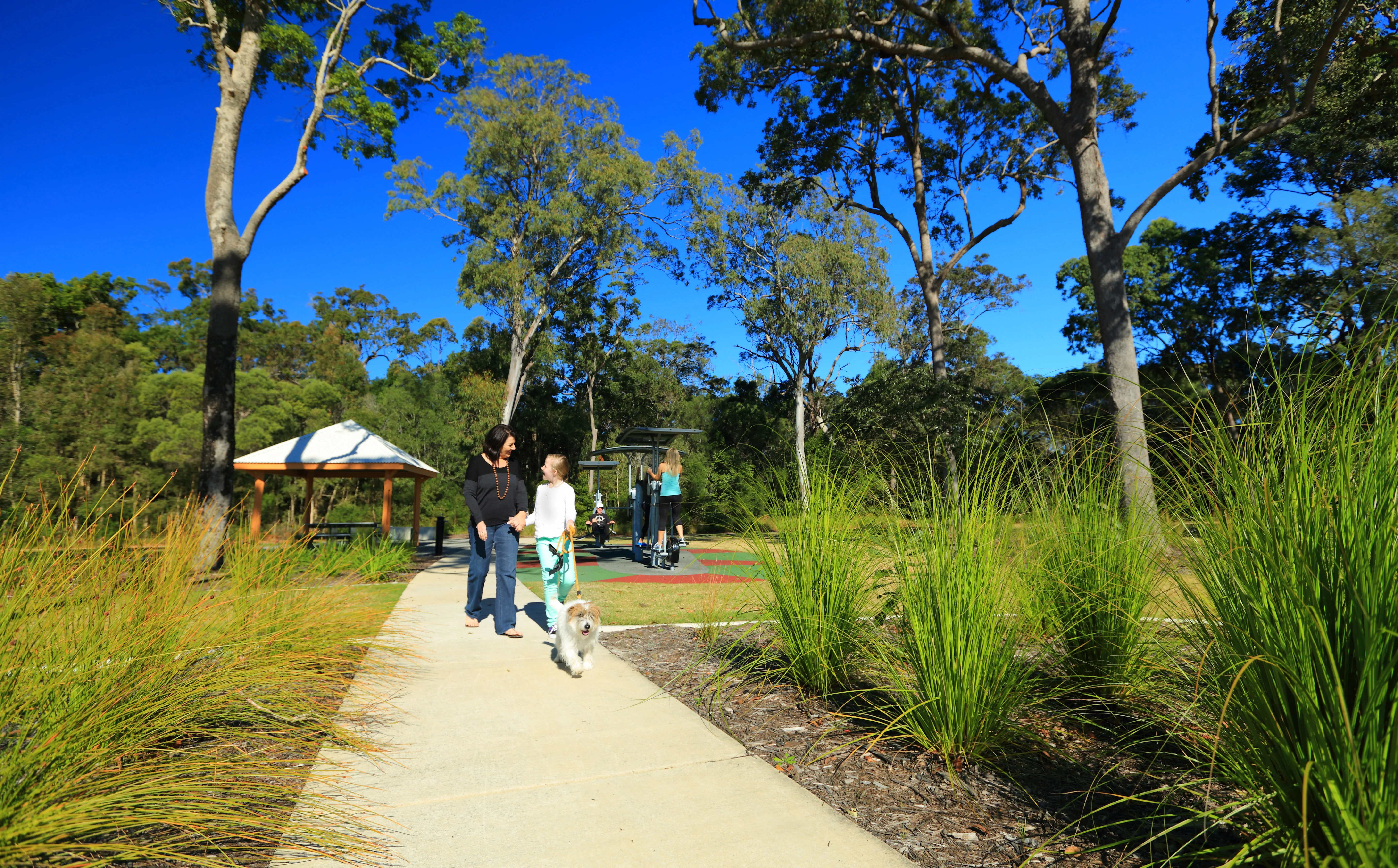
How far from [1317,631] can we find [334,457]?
15.7 meters

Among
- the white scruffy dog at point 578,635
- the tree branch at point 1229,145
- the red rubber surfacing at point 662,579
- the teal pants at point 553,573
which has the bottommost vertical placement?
the red rubber surfacing at point 662,579

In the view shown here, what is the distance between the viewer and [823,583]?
362cm

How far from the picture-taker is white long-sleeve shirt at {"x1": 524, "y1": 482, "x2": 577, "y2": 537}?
5492 millimetres

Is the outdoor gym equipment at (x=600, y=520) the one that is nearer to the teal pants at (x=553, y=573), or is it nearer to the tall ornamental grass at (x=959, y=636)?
the teal pants at (x=553, y=573)

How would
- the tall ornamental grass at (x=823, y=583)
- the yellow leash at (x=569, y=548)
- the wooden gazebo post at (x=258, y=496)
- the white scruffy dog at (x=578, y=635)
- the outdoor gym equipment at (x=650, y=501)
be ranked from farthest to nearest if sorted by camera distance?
the wooden gazebo post at (x=258, y=496) → the outdoor gym equipment at (x=650, y=501) → the yellow leash at (x=569, y=548) → the white scruffy dog at (x=578, y=635) → the tall ornamental grass at (x=823, y=583)

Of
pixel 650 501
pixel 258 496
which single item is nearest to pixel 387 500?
pixel 258 496

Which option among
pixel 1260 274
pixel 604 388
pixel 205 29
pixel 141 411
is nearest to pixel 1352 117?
pixel 1260 274

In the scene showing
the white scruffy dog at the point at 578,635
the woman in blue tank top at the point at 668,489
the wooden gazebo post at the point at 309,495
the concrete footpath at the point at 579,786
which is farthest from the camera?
the wooden gazebo post at the point at 309,495

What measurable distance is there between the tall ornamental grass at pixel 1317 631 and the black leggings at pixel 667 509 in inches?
375

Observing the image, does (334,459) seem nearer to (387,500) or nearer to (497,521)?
(387,500)

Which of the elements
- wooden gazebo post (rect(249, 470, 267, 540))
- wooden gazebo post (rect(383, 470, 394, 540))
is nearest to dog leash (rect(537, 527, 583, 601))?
wooden gazebo post (rect(249, 470, 267, 540))

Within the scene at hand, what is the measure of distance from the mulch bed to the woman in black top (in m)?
2.38

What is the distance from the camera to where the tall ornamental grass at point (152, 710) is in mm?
1830

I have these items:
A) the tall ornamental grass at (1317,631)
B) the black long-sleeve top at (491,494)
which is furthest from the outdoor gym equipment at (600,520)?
the tall ornamental grass at (1317,631)
